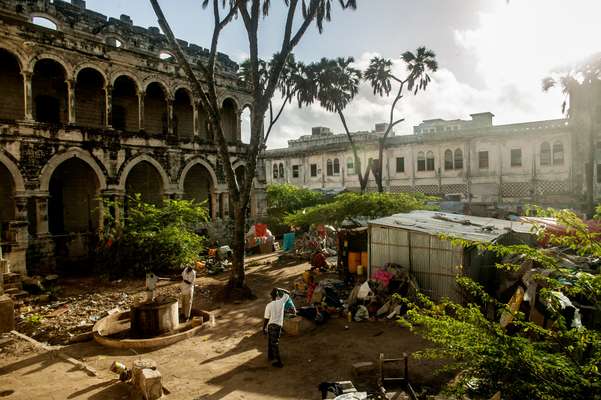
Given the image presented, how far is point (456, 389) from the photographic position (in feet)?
12.8

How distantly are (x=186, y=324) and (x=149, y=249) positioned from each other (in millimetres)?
6340

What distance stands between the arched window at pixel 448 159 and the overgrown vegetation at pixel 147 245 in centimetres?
2302

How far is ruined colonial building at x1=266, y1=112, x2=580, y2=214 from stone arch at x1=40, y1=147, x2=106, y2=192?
70.6ft

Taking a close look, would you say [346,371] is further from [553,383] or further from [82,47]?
[82,47]

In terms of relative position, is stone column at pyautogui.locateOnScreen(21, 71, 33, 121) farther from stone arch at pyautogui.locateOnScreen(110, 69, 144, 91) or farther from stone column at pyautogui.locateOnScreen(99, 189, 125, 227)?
stone column at pyautogui.locateOnScreen(99, 189, 125, 227)

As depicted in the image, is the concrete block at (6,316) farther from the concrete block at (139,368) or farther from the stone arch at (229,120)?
the stone arch at (229,120)

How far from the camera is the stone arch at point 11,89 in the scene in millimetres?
17297

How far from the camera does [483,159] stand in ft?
99.6

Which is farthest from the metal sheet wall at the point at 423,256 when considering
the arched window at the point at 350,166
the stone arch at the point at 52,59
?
the arched window at the point at 350,166

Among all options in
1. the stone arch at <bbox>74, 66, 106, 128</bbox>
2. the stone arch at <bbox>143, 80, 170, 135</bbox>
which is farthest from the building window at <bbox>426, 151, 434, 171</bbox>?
the stone arch at <bbox>74, 66, 106, 128</bbox>

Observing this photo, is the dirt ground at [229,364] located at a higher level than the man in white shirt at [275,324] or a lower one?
lower

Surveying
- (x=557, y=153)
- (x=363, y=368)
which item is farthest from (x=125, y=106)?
(x=557, y=153)

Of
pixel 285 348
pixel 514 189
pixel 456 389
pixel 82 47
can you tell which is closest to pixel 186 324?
pixel 285 348

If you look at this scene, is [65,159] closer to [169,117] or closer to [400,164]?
[169,117]
